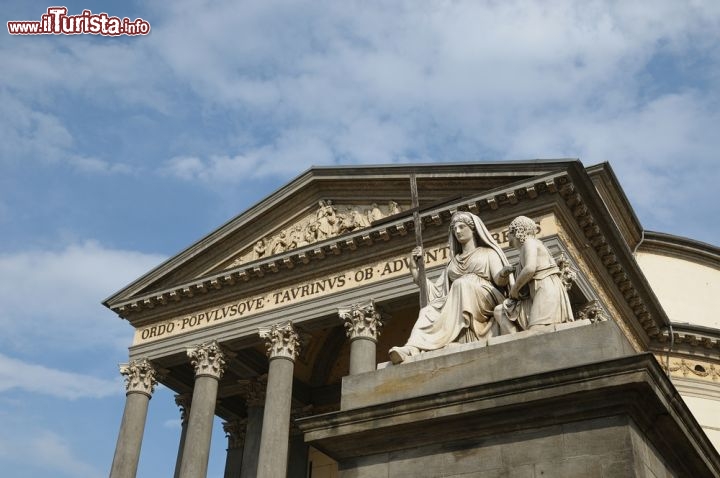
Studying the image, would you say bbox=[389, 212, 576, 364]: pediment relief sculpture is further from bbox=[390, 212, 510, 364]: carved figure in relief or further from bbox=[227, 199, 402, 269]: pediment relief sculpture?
bbox=[227, 199, 402, 269]: pediment relief sculpture

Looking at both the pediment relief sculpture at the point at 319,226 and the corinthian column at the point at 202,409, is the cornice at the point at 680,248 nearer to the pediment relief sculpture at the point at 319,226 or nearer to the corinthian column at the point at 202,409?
the pediment relief sculpture at the point at 319,226

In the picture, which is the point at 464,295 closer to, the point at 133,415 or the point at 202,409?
the point at 202,409

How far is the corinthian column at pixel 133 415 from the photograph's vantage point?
2652 centimetres

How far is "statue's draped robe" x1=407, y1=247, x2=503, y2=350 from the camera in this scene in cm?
889

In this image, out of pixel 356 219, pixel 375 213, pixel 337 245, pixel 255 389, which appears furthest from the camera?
pixel 255 389

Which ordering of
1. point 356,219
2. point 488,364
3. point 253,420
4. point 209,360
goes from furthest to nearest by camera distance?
point 253,420 < point 209,360 < point 356,219 < point 488,364

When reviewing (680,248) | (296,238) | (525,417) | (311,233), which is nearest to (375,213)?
(311,233)

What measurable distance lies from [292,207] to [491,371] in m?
21.0

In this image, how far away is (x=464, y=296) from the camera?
357 inches

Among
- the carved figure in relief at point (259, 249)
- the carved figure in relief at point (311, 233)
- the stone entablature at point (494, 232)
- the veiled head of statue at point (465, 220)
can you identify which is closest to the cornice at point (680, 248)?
the stone entablature at point (494, 232)

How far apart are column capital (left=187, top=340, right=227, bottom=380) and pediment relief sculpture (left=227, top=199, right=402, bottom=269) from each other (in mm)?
2795

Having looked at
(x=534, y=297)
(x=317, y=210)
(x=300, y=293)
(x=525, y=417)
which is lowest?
(x=525, y=417)

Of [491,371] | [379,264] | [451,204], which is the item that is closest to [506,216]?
[451,204]

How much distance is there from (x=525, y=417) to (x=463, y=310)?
1.81 meters
